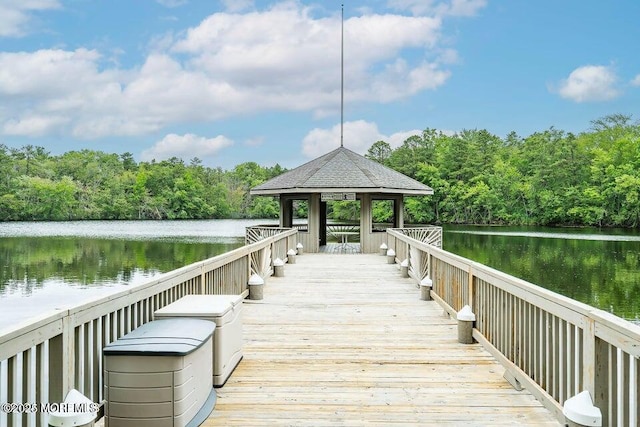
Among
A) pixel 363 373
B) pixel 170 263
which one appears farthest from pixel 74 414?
pixel 170 263

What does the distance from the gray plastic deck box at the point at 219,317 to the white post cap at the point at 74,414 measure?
42.1 inches

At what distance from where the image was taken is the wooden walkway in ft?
10.7

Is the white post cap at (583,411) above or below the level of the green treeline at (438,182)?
below

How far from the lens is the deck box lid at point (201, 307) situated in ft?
11.7

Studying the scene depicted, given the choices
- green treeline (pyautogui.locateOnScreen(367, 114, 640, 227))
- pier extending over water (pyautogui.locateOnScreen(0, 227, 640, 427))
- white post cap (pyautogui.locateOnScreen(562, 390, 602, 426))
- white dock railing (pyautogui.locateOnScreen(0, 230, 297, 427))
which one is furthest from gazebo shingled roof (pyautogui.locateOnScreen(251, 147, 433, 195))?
green treeline (pyautogui.locateOnScreen(367, 114, 640, 227))

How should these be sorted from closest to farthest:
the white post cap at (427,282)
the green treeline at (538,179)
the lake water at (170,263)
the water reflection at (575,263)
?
the white post cap at (427,282) → the water reflection at (575,263) → the lake water at (170,263) → the green treeline at (538,179)

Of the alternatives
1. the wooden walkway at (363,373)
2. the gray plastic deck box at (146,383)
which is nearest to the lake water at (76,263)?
the wooden walkway at (363,373)

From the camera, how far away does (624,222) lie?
4497 centimetres

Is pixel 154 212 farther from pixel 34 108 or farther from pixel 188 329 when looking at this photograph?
pixel 188 329

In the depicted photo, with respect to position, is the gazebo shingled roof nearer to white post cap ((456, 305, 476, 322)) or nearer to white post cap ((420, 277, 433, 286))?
white post cap ((420, 277, 433, 286))

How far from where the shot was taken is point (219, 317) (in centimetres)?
360

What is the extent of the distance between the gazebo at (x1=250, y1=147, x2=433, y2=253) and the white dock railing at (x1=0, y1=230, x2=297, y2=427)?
11.9 meters

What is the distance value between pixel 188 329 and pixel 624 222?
50267 millimetres

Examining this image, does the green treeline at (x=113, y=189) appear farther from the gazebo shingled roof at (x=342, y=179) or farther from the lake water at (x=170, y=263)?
the gazebo shingled roof at (x=342, y=179)
